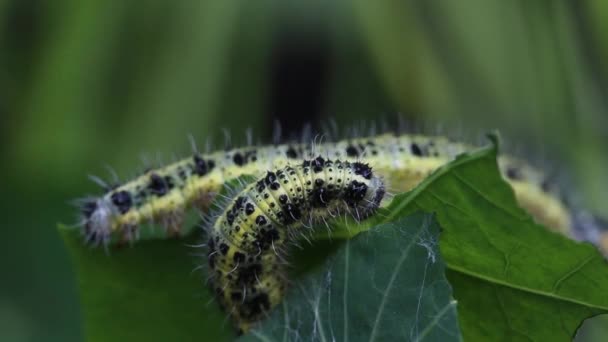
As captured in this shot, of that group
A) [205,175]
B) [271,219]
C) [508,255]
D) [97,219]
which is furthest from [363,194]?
[97,219]

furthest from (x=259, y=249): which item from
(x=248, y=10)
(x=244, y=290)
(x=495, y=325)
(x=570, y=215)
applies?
(x=248, y=10)

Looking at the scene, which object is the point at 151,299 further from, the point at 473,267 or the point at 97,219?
the point at 473,267

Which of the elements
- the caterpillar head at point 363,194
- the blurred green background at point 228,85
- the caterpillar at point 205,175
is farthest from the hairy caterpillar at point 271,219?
the blurred green background at point 228,85

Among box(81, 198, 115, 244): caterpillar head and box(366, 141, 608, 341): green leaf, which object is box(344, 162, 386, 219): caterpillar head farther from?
box(81, 198, 115, 244): caterpillar head

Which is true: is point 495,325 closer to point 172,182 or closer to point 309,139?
point 309,139

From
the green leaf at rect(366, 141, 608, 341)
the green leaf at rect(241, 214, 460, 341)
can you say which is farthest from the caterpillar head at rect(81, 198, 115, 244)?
the green leaf at rect(366, 141, 608, 341)

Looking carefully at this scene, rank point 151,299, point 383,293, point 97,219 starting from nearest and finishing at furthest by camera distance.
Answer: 1. point 383,293
2. point 151,299
3. point 97,219
